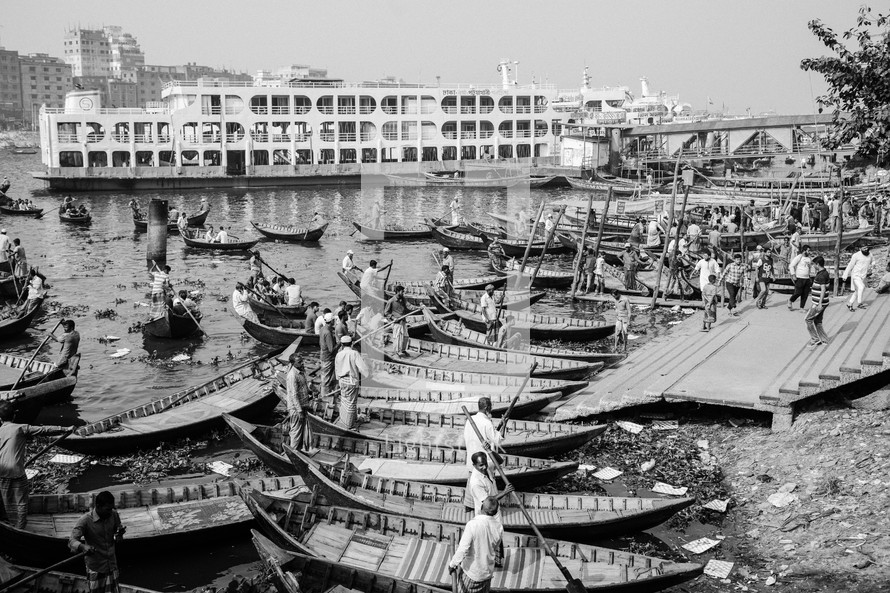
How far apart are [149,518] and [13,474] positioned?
1.84 m

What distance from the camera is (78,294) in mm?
29266

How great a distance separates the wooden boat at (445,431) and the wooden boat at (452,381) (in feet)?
5.41

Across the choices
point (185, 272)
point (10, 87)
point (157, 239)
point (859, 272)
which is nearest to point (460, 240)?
point (185, 272)

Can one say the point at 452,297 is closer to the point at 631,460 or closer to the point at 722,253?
the point at 722,253

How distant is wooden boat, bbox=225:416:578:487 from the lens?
38.5 feet

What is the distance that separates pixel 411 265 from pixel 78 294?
1392cm

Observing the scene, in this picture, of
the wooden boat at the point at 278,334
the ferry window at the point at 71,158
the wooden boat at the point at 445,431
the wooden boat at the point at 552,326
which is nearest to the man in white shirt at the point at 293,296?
the wooden boat at the point at 278,334

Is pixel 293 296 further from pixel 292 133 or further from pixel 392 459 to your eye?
pixel 292 133

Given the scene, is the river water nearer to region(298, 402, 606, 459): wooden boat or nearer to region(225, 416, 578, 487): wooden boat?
region(225, 416, 578, 487): wooden boat

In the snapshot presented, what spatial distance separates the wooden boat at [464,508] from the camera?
33.4ft

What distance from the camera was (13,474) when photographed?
32.6 ft

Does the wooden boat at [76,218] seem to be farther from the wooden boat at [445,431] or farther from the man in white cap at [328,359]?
the wooden boat at [445,431]

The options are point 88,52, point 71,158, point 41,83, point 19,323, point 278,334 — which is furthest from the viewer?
point 88,52

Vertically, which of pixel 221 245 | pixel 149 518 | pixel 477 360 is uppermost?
pixel 221 245
